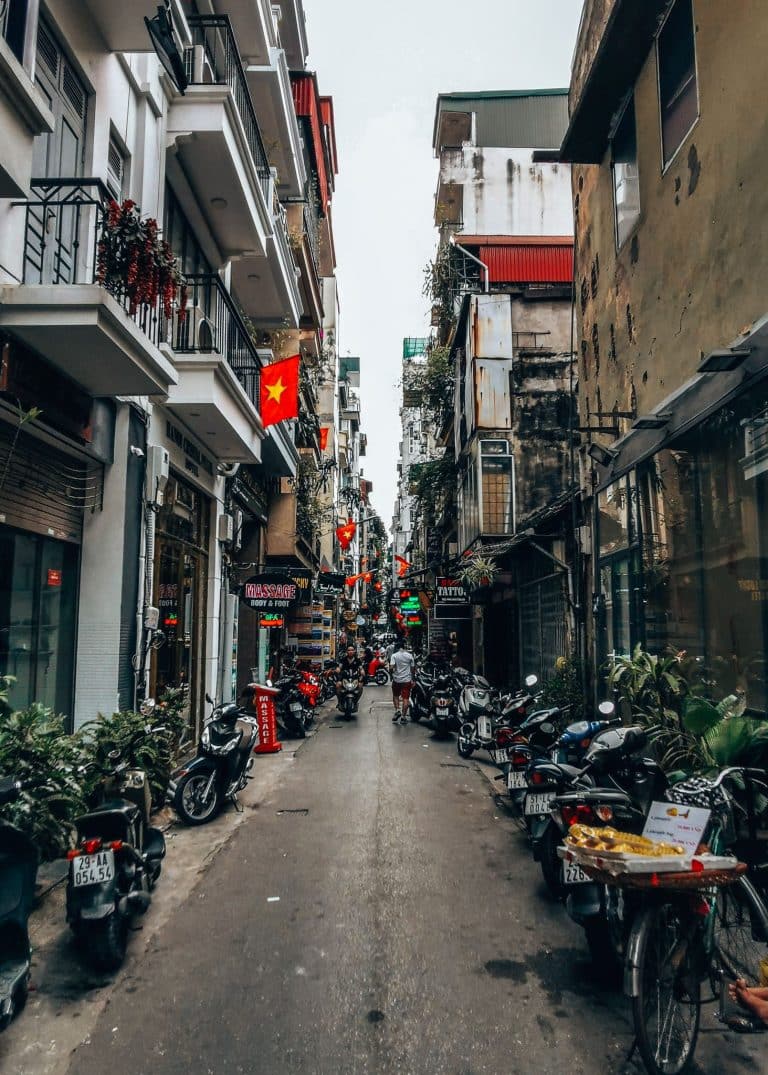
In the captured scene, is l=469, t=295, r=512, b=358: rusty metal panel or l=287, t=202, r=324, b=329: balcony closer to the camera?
l=287, t=202, r=324, b=329: balcony

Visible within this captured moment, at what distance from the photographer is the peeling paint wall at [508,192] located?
26.0 metres

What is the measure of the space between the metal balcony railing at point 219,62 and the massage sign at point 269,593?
7.07 m

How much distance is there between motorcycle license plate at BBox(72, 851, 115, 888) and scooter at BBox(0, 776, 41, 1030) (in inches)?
17.8

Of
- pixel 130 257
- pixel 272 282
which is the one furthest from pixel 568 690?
pixel 272 282

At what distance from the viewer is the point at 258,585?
13750 mm

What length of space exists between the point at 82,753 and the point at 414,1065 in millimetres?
3258

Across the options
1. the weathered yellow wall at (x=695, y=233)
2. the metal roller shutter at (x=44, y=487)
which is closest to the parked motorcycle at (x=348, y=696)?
the weathered yellow wall at (x=695, y=233)

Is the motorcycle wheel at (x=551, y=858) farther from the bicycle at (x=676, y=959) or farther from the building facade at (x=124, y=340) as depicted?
the building facade at (x=124, y=340)

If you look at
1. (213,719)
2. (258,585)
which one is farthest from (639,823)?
(258,585)

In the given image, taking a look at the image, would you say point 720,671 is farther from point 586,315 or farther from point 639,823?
point 586,315

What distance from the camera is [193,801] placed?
25.8 ft

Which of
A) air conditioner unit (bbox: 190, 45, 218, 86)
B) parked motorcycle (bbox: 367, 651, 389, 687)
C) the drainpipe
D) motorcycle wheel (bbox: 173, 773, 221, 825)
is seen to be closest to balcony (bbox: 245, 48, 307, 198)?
air conditioner unit (bbox: 190, 45, 218, 86)

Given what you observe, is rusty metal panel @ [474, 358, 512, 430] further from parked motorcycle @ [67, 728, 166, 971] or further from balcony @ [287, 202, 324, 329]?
parked motorcycle @ [67, 728, 166, 971]

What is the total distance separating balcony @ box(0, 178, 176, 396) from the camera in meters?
5.98
